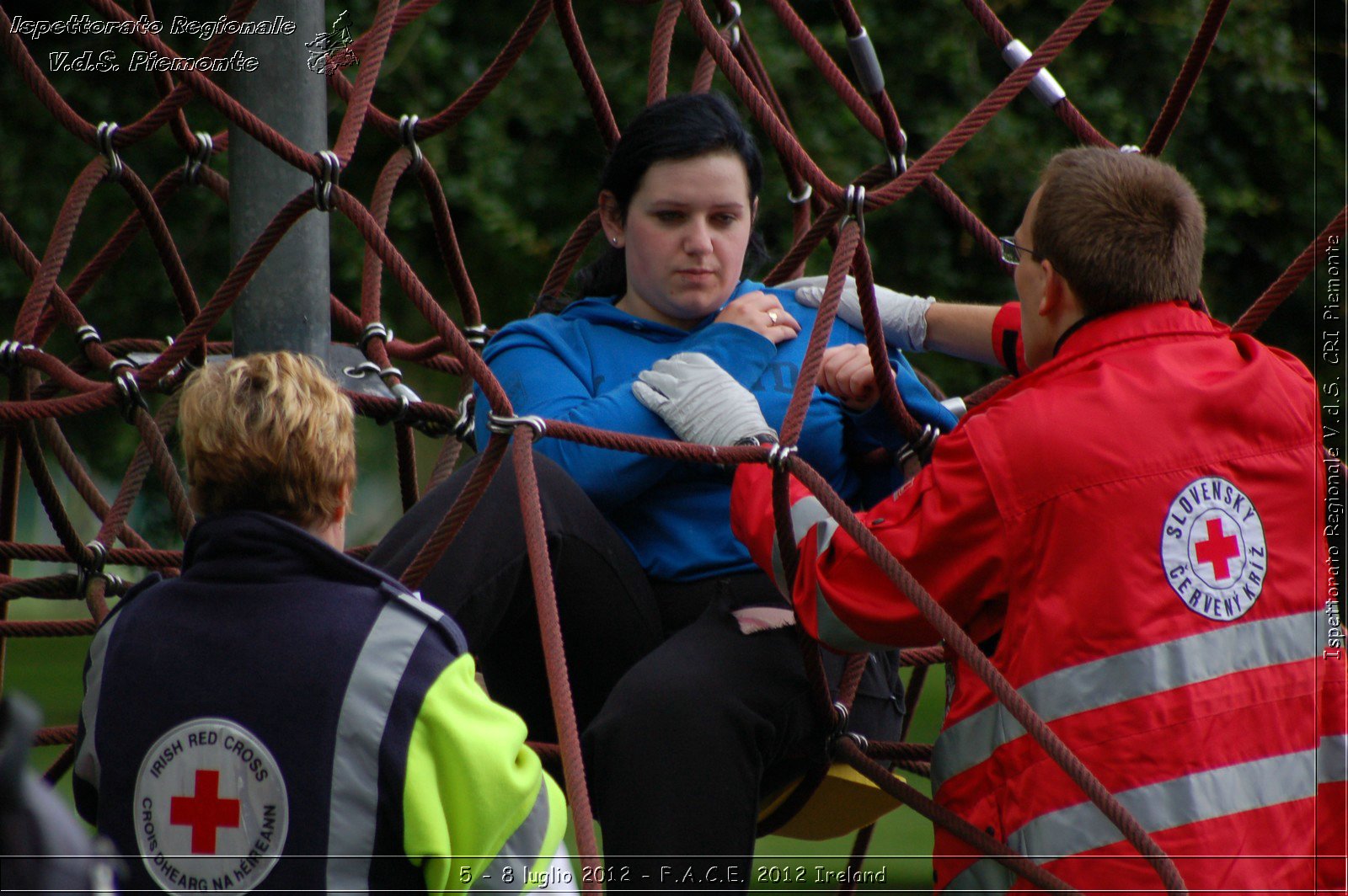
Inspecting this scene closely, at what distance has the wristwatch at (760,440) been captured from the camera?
1.74 metres

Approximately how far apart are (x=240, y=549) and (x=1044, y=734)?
751 millimetres

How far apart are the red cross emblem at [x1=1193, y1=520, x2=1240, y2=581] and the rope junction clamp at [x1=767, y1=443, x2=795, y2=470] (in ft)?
1.39

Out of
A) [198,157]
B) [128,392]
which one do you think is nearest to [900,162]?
[128,392]

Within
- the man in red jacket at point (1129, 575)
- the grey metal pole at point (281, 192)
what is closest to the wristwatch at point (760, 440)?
the man in red jacket at point (1129, 575)

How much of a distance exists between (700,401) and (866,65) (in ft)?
1.60

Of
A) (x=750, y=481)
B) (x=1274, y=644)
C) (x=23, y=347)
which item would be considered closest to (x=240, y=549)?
(x=750, y=481)

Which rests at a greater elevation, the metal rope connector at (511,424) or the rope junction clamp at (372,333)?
the rope junction clamp at (372,333)

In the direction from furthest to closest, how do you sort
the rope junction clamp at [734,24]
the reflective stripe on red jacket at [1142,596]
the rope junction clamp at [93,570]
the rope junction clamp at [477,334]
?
the rope junction clamp at [477,334] → the rope junction clamp at [734,24] → the rope junction clamp at [93,570] → the reflective stripe on red jacket at [1142,596]

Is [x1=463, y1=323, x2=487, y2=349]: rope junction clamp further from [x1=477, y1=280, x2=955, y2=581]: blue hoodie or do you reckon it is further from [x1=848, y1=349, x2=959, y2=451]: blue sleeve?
[x1=848, y1=349, x2=959, y2=451]: blue sleeve

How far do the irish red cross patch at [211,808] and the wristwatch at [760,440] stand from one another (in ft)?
2.15

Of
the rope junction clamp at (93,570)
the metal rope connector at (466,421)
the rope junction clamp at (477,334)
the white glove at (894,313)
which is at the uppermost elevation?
the rope junction clamp at (477,334)

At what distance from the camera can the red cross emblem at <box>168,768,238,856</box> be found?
52.6 inches

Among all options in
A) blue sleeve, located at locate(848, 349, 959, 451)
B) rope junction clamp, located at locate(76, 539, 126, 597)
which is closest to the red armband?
blue sleeve, located at locate(848, 349, 959, 451)

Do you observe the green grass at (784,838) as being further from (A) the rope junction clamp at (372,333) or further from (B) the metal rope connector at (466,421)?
(A) the rope junction clamp at (372,333)
